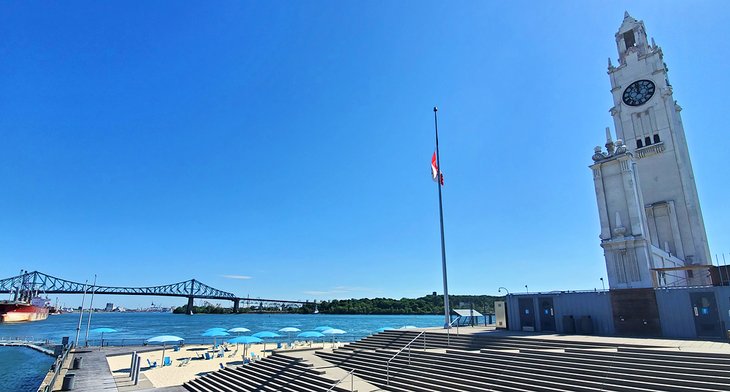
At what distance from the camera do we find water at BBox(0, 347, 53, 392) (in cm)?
2716

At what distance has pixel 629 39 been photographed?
42750mm

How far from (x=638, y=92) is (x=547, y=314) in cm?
3033

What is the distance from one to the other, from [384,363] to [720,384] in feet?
40.8

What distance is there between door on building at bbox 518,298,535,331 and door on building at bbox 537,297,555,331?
546 millimetres

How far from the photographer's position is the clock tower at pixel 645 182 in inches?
1017

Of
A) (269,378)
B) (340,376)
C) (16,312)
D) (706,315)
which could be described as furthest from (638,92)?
(16,312)

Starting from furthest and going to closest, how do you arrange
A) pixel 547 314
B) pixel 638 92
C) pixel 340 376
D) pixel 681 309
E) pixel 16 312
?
pixel 16 312 < pixel 638 92 < pixel 547 314 < pixel 681 309 < pixel 340 376

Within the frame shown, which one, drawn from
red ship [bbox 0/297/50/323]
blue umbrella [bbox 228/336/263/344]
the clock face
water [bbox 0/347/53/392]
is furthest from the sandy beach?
red ship [bbox 0/297/50/323]

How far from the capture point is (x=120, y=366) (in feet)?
90.8

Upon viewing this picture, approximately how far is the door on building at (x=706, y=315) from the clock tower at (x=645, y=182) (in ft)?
20.1

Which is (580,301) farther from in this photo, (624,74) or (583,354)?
(624,74)

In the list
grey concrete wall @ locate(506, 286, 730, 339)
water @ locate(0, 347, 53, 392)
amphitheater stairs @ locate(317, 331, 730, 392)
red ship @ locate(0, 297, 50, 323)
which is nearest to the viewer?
amphitheater stairs @ locate(317, 331, 730, 392)

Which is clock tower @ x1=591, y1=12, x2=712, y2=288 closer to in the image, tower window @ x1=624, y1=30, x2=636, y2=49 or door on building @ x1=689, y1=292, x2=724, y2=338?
tower window @ x1=624, y1=30, x2=636, y2=49

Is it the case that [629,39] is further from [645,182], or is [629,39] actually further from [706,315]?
[706,315]
